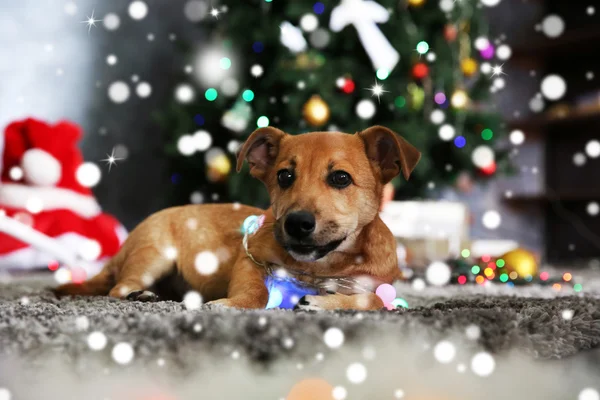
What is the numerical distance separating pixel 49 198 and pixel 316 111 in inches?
61.3

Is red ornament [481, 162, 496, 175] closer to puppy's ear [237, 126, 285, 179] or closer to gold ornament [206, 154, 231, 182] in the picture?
gold ornament [206, 154, 231, 182]

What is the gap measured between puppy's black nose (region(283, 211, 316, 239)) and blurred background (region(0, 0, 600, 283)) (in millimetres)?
1435

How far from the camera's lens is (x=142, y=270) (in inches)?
66.4

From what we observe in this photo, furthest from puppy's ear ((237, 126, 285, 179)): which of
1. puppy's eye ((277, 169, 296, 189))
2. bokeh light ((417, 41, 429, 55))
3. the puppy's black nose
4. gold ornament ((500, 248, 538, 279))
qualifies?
bokeh light ((417, 41, 429, 55))

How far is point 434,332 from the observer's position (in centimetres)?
104

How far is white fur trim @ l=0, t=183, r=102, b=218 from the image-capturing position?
304 centimetres

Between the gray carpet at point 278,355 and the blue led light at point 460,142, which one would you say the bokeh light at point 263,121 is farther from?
the gray carpet at point 278,355

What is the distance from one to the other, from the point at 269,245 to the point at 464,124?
2173mm

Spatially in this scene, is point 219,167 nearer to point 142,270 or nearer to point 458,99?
point 458,99

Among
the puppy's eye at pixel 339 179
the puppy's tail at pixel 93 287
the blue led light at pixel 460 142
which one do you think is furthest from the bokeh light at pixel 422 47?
the puppy's tail at pixel 93 287

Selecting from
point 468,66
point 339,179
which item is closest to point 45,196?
point 339,179

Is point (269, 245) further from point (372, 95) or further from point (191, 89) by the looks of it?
point (191, 89)

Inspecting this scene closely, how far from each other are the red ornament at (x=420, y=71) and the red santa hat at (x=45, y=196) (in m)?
1.93

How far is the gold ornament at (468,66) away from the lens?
365 cm
